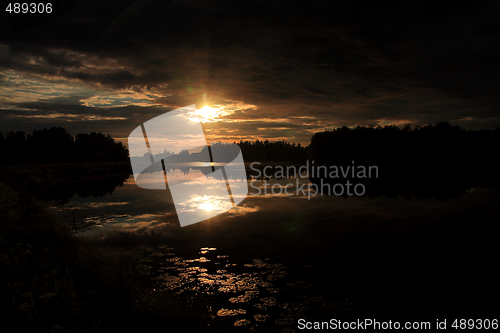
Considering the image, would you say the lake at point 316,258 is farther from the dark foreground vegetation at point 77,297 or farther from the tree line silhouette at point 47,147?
the tree line silhouette at point 47,147

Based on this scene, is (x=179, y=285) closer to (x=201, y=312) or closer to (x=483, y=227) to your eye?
(x=201, y=312)

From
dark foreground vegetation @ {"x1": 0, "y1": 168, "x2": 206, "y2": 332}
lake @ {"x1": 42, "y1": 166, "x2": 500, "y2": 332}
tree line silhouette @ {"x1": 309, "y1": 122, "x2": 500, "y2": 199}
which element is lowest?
lake @ {"x1": 42, "y1": 166, "x2": 500, "y2": 332}

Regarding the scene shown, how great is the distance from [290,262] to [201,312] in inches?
146

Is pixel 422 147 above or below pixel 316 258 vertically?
above

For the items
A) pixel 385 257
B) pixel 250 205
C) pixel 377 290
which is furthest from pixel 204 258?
pixel 250 205

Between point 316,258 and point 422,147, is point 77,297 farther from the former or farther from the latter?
point 422,147

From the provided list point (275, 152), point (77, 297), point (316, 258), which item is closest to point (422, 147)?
point (316, 258)

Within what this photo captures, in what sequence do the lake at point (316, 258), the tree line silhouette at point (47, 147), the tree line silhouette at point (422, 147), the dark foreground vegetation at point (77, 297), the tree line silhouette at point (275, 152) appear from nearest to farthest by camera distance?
1. the dark foreground vegetation at point (77, 297)
2. the lake at point (316, 258)
3. the tree line silhouette at point (422, 147)
4. the tree line silhouette at point (47, 147)
5. the tree line silhouette at point (275, 152)

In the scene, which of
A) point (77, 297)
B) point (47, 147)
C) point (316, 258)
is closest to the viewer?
point (77, 297)

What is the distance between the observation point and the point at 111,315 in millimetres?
5082

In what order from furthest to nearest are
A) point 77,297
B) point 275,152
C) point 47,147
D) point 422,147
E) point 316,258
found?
point 275,152
point 47,147
point 422,147
point 316,258
point 77,297

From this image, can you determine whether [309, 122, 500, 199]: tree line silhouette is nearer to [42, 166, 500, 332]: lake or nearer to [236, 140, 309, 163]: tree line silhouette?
[42, 166, 500, 332]: lake

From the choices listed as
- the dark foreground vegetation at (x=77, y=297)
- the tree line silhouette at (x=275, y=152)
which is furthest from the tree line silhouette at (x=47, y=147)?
the dark foreground vegetation at (x=77, y=297)

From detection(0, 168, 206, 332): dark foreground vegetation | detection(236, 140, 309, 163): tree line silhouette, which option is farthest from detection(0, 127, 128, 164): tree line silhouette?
detection(0, 168, 206, 332): dark foreground vegetation
